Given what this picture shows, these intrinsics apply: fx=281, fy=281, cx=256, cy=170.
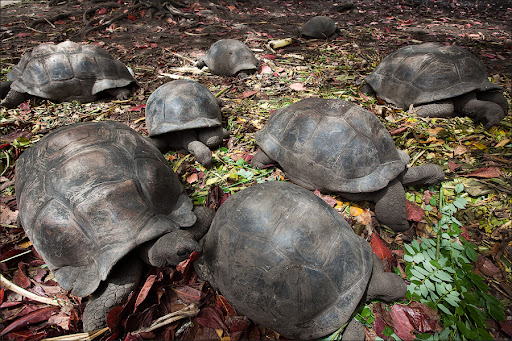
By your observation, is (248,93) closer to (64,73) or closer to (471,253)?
(64,73)

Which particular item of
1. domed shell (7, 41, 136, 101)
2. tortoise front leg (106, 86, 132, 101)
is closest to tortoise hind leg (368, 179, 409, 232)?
tortoise front leg (106, 86, 132, 101)

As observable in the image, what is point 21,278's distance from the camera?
8.52ft

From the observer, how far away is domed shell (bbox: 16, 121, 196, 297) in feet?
7.43

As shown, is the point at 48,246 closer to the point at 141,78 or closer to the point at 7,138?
the point at 7,138

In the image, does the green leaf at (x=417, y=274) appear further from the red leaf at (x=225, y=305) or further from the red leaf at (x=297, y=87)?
the red leaf at (x=297, y=87)

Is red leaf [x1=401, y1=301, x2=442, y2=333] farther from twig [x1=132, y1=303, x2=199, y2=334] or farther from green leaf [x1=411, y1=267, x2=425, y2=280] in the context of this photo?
twig [x1=132, y1=303, x2=199, y2=334]

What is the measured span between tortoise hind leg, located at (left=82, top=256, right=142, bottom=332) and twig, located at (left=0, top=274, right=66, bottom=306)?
0.39m

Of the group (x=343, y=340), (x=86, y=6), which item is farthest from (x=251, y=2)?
(x=343, y=340)

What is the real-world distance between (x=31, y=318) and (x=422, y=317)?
3.18 m

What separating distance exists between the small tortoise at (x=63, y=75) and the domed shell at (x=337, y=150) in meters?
3.61

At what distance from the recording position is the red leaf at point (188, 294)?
2365mm

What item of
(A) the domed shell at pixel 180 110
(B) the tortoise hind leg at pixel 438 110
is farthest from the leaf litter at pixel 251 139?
(A) the domed shell at pixel 180 110

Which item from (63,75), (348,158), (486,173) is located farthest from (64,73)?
(486,173)

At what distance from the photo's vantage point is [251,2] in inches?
457
